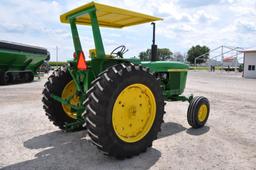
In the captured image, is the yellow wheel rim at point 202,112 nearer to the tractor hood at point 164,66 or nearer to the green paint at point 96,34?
the tractor hood at point 164,66

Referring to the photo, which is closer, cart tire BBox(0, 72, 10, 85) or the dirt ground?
the dirt ground

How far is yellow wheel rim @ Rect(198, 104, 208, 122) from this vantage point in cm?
525

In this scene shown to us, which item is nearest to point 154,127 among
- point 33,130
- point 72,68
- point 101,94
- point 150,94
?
point 150,94

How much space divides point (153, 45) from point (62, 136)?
98.5 inches

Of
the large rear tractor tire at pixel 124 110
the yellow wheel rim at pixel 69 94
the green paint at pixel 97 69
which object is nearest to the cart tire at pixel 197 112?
the green paint at pixel 97 69

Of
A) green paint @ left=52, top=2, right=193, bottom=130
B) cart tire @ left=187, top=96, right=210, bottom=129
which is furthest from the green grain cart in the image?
cart tire @ left=187, top=96, right=210, bottom=129

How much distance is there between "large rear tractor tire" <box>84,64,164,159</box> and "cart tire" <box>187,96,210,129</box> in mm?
1444

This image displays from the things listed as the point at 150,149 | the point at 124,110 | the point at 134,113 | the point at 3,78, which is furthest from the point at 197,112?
the point at 3,78

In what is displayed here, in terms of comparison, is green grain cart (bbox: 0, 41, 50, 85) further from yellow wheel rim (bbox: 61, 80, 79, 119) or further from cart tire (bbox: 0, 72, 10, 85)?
yellow wheel rim (bbox: 61, 80, 79, 119)

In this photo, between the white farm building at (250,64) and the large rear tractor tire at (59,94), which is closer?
the large rear tractor tire at (59,94)

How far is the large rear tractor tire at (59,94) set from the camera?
4531 millimetres

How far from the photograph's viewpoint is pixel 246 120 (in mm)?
5949

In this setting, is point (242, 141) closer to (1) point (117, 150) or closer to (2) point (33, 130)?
(1) point (117, 150)

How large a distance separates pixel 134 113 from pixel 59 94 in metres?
1.64
